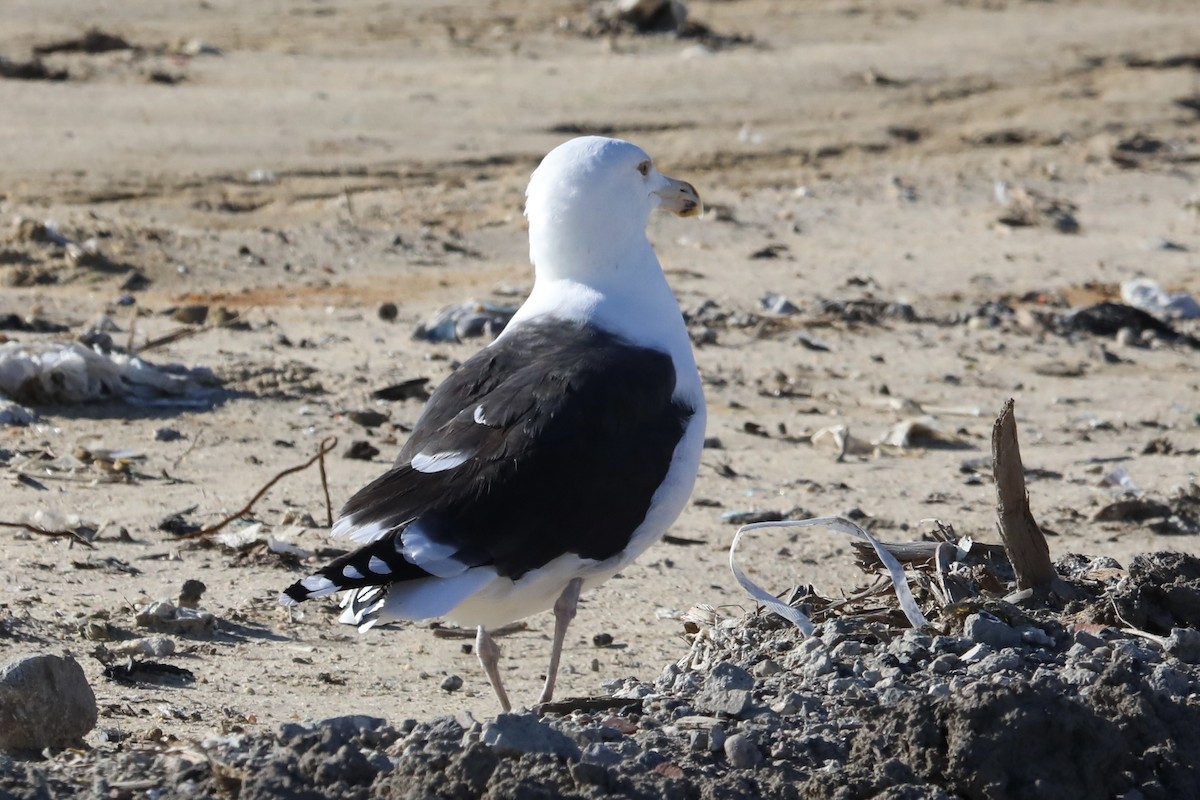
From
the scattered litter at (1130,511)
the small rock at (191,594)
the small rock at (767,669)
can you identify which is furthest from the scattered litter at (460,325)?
the small rock at (767,669)

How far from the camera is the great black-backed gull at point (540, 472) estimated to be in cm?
435

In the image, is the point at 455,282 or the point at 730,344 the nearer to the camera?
the point at 730,344

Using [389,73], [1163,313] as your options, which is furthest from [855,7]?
[1163,313]

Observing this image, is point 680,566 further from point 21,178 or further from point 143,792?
point 21,178

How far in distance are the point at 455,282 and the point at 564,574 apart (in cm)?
630

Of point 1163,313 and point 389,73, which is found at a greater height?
point 389,73

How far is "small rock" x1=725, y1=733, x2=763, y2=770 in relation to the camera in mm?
3928

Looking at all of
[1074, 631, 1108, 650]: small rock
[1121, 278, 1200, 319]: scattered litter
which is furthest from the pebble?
[1121, 278, 1200, 319]: scattered litter

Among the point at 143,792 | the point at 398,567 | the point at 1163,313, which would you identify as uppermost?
the point at 398,567

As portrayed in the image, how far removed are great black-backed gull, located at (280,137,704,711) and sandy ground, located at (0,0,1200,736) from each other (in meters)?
0.61

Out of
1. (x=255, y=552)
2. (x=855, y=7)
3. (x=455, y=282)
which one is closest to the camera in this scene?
(x=255, y=552)

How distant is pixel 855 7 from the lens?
20.2 metres

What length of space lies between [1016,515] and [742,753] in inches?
45.6

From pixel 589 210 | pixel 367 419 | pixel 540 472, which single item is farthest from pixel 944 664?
pixel 367 419
